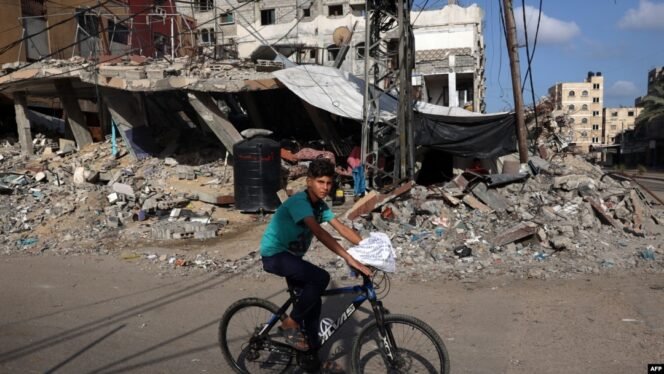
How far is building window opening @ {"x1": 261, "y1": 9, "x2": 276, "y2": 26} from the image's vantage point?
42.7 metres

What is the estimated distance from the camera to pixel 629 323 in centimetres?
491

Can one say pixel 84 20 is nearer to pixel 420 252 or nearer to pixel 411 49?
pixel 411 49

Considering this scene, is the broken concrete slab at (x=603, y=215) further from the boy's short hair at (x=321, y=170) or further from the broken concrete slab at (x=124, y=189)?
the broken concrete slab at (x=124, y=189)

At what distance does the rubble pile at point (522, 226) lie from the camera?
24.3 feet

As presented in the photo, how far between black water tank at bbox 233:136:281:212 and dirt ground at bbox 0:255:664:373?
4.54 m

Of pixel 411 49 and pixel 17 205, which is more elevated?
pixel 411 49

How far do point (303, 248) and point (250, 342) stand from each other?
0.88m

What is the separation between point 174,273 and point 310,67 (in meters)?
9.57

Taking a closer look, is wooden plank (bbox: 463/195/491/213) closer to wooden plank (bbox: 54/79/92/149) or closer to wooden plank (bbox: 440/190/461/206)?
wooden plank (bbox: 440/190/461/206)

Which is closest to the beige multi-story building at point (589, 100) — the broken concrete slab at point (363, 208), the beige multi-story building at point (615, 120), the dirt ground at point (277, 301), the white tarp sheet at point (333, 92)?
the beige multi-story building at point (615, 120)

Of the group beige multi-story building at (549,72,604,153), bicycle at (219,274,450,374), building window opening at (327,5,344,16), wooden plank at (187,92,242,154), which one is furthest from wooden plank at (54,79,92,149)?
beige multi-story building at (549,72,604,153)

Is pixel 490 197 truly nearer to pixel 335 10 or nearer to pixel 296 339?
pixel 296 339

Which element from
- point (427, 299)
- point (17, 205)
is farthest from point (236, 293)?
point (17, 205)

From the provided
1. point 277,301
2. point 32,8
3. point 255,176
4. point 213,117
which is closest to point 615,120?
point 32,8
